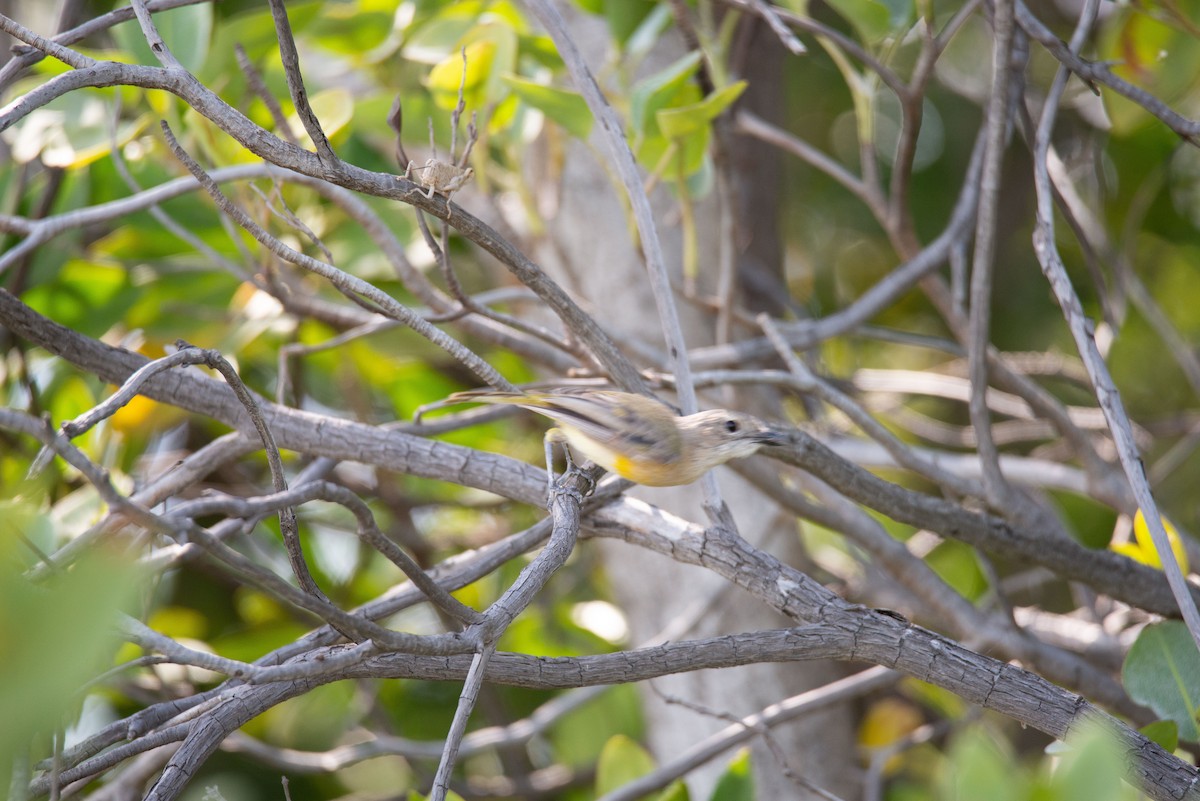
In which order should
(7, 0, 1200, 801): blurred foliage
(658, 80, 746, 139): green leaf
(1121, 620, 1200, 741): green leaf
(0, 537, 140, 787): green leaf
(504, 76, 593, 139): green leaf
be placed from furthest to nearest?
(7, 0, 1200, 801): blurred foliage, (504, 76, 593, 139): green leaf, (658, 80, 746, 139): green leaf, (1121, 620, 1200, 741): green leaf, (0, 537, 140, 787): green leaf

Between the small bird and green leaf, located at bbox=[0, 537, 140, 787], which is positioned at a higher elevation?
green leaf, located at bbox=[0, 537, 140, 787]

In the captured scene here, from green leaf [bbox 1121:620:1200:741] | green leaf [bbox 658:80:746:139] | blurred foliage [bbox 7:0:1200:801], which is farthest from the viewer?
blurred foliage [bbox 7:0:1200:801]

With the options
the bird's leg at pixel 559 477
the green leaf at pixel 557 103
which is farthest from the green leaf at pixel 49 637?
the green leaf at pixel 557 103

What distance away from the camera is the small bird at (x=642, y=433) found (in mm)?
885

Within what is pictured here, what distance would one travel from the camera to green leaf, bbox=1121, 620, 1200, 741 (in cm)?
96

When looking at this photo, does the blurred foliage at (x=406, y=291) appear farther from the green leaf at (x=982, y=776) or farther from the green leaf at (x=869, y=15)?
the green leaf at (x=982, y=776)

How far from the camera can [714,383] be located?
3.55 feet

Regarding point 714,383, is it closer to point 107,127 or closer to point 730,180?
point 730,180

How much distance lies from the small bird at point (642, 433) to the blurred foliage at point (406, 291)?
28 centimetres

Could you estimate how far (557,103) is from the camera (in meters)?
1.23

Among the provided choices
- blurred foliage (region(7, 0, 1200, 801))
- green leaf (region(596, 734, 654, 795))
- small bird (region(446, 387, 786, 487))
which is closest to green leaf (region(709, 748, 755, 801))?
blurred foliage (region(7, 0, 1200, 801))

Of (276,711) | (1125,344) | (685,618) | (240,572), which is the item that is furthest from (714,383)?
(1125,344)

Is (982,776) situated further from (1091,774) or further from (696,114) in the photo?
(696,114)

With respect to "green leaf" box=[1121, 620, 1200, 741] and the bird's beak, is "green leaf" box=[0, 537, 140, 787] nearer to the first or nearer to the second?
the bird's beak
